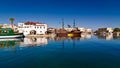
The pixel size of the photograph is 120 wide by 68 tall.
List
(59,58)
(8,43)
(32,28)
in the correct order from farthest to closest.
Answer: (32,28), (8,43), (59,58)

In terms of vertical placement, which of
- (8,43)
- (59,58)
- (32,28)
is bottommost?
(59,58)

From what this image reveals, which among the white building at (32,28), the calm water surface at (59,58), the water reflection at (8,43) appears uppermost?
the white building at (32,28)

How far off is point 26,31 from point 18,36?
23.0 metres

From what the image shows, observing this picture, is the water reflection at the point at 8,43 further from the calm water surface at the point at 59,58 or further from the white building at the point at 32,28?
the white building at the point at 32,28

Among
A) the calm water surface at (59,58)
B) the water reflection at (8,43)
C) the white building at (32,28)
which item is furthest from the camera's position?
the white building at (32,28)

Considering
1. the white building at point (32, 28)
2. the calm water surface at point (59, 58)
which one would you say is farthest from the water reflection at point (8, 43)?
the white building at point (32, 28)

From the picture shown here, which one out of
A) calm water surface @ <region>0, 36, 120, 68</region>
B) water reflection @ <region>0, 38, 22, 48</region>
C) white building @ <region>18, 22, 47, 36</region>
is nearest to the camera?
calm water surface @ <region>0, 36, 120, 68</region>

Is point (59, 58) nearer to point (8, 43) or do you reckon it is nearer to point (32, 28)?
point (8, 43)

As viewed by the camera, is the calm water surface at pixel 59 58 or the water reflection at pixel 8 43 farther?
the water reflection at pixel 8 43

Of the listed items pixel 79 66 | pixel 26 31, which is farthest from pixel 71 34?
pixel 79 66

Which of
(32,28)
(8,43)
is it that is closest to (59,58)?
(8,43)

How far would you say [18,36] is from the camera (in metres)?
75.6

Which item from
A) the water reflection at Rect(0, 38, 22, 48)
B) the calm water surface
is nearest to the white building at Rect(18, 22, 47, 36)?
the water reflection at Rect(0, 38, 22, 48)

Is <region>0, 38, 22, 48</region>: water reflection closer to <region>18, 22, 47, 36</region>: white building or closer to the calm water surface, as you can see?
the calm water surface
